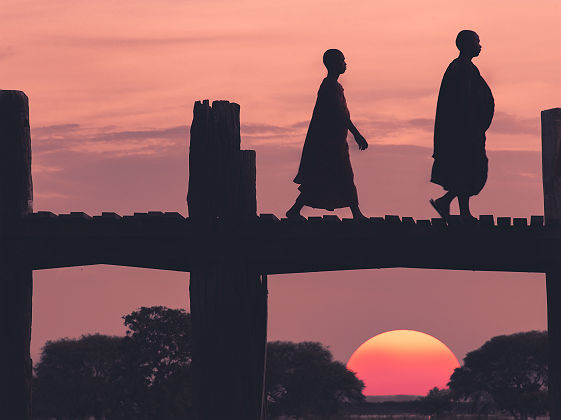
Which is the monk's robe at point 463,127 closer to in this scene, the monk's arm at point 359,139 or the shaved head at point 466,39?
the shaved head at point 466,39

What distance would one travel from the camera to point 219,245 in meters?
11.1

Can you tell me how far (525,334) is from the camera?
50.9m

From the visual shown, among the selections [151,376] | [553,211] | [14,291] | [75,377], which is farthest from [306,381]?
[14,291]

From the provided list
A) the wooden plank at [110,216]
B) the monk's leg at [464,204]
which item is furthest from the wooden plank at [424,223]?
the wooden plank at [110,216]

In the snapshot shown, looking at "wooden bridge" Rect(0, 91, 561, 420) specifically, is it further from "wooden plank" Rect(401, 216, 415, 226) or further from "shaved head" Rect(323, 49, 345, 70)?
"shaved head" Rect(323, 49, 345, 70)

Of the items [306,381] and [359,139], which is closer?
[359,139]

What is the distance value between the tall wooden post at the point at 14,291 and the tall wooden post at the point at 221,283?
6.10 ft

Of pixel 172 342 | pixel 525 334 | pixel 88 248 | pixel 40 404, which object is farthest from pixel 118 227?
pixel 525 334

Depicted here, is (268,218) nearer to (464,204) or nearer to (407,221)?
(407,221)

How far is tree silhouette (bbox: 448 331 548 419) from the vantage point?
48594 millimetres

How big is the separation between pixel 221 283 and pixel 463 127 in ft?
9.69

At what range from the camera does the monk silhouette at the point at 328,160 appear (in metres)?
11.9

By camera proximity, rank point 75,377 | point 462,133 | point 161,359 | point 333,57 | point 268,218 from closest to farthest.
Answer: point 268,218, point 462,133, point 333,57, point 161,359, point 75,377

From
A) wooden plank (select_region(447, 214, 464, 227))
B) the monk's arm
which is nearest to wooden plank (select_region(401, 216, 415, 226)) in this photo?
wooden plank (select_region(447, 214, 464, 227))
